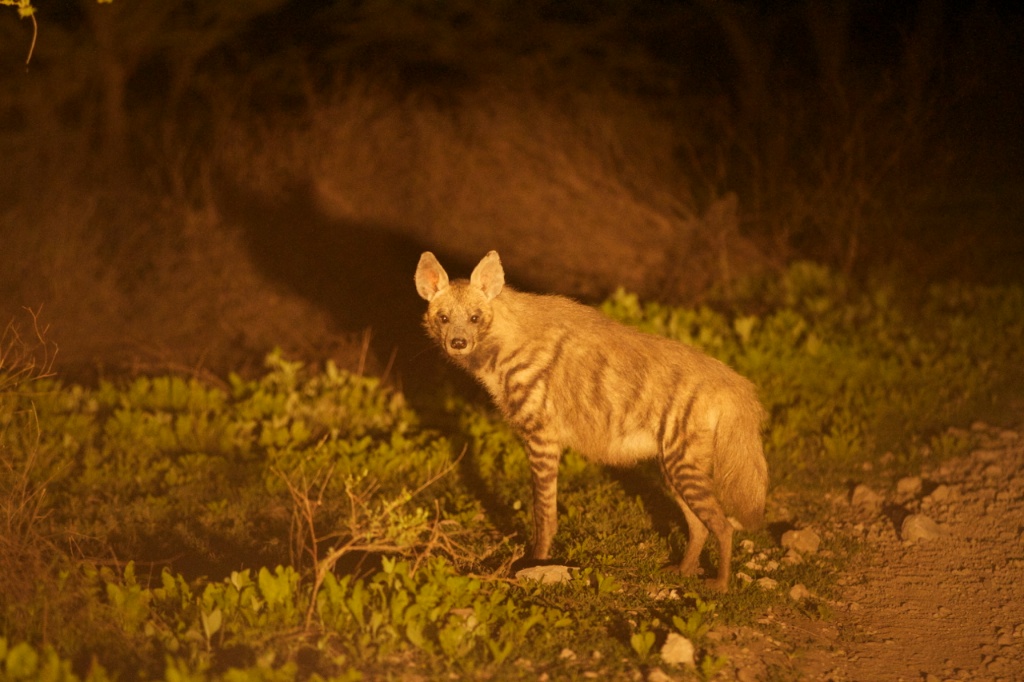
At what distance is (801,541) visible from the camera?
6617mm

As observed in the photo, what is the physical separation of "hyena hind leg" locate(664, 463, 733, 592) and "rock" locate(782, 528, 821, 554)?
0.59 m

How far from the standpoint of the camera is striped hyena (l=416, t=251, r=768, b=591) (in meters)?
6.23

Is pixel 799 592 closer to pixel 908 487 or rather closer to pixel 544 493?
pixel 544 493

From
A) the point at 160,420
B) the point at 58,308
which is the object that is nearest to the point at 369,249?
the point at 58,308

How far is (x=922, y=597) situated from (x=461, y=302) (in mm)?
3116

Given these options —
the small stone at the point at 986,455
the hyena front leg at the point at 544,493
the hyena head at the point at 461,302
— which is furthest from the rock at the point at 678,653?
the small stone at the point at 986,455

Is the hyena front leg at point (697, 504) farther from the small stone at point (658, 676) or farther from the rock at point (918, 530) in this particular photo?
the rock at point (918, 530)

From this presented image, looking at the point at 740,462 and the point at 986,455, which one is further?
the point at 986,455

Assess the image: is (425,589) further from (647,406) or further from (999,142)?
(999,142)

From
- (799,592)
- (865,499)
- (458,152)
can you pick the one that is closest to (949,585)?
(799,592)

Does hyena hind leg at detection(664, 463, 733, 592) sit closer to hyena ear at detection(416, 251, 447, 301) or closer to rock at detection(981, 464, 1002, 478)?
hyena ear at detection(416, 251, 447, 301)

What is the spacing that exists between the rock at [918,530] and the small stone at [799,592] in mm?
1111

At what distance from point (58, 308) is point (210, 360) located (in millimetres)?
1421

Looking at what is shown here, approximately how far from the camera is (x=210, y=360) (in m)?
10.1
